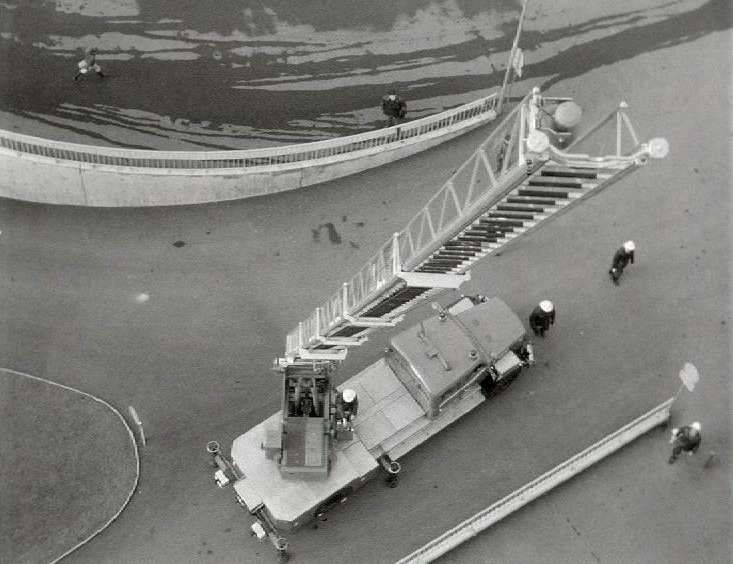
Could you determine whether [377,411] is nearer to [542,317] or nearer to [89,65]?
[542,317]

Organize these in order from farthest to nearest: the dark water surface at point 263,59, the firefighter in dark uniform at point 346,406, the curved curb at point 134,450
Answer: the dark water surface at point 263,59, the curved curb at point 134,450, the firefighter in dark uniform at point 346,406

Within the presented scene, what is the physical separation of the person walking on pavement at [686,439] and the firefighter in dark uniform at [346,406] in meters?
9.99

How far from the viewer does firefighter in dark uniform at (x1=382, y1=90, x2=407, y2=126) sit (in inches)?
1081

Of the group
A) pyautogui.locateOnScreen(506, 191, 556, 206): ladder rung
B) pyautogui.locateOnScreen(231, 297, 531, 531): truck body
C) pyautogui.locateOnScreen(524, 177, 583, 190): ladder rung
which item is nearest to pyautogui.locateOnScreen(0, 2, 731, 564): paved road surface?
pyautogui.locateOnScreen(231, 297, 531, 531): truck body

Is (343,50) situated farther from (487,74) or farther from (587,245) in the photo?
(587,245)

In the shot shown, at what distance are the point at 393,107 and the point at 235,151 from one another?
19.5ft

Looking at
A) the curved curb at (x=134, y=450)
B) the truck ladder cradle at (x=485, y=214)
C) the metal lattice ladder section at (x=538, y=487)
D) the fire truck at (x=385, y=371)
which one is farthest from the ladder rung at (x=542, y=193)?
the curved curb at (x=134, y=450)

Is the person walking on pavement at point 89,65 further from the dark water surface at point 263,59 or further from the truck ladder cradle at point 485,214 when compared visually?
the truck ladder cradle at point 485,214

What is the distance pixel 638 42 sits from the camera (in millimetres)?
31984

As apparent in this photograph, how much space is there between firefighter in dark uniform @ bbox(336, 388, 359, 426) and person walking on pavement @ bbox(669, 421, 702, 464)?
9.99 m

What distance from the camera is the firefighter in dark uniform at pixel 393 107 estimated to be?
2747 cm

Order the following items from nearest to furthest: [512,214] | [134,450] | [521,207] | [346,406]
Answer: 1. [521,207]
2. [512,214]
3. [346,406]
4. [134,450]

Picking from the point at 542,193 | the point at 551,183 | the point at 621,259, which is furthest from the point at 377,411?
the point at 551,183

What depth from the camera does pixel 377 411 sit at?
72.4 feet
